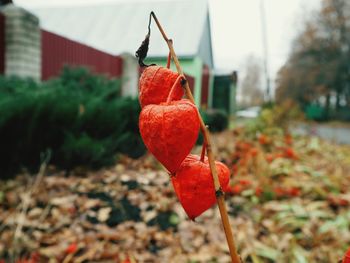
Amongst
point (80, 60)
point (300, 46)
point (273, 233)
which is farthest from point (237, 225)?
point (300, 46)

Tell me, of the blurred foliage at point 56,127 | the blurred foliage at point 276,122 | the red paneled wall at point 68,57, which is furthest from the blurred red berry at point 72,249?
the blurred foliage at point 276,122

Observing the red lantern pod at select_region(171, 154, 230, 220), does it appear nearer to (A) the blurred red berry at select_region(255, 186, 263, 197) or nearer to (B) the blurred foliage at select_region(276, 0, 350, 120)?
(A) the blurred red berry at select_region(255, 186, 263, 197)

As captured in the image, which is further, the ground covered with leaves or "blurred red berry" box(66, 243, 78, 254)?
the ground covered with leaves

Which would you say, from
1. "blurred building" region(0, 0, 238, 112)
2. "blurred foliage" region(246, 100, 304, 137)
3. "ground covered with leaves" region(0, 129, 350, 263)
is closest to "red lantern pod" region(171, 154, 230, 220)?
"ground covered with leaves" region(0, 129, 350, 263)

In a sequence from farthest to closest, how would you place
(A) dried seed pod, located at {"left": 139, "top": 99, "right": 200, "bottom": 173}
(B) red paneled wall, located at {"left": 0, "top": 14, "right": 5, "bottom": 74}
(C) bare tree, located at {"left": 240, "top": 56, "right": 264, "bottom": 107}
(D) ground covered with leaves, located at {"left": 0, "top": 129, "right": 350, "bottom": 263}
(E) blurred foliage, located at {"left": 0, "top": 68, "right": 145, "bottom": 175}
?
1. (C) bare tree, located at {"left": 240, "top": 56, "right": 264, "bottom": 107}
2. (B) red paneled wall, located at {"left": 0, "top": 14, "right": 5, "bottom": 74}
3. (E) blurred foliage, located at {"left": 0, "top": 68, "right": 145, "bottom": 175}
4. (D) ground covered with leaves, located at {"left": 0, "top": 129, "right": 350, "bottom": 263}
5. (A) dried seed pod, located at {"left": 139, "top": 99, "right": 200, "bottom": 173}

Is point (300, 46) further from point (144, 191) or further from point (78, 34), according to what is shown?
point (144, 191)

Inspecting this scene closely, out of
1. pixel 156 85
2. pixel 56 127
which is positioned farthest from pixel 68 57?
pixel 156 85

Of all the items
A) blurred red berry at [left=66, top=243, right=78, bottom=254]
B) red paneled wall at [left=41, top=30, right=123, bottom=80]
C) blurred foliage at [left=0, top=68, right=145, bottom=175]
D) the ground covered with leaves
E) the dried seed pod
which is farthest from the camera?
red paneled wall at [left=41, top=30, right=123, bottom=80]
